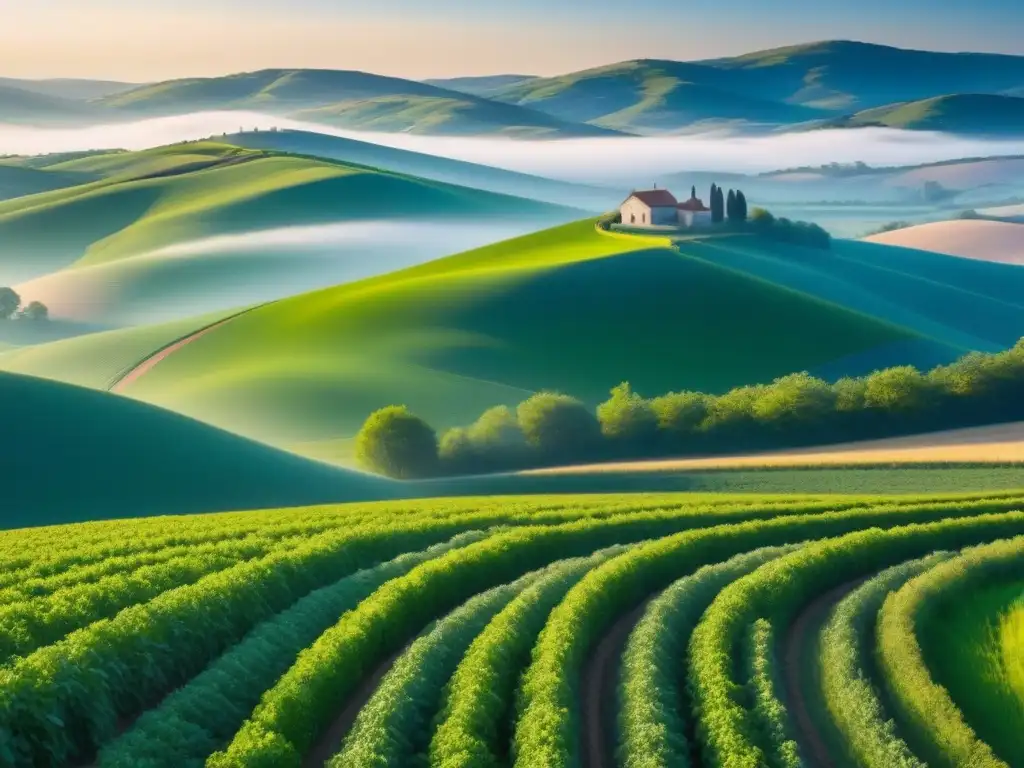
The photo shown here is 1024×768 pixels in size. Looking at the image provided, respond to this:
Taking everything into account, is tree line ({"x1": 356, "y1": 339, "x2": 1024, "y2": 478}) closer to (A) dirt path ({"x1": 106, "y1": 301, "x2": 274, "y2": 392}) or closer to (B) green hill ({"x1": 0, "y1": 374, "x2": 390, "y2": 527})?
(B) green hill ({"x1": 0, "y1": 374, "x2": 390, "y2": 527})

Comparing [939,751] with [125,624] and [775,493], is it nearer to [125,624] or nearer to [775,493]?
[125,624]

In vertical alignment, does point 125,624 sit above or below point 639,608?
above

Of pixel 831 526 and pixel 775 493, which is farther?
pixel 775 493

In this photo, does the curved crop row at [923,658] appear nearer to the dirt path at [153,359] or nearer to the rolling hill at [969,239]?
the dirt path at [153,359]

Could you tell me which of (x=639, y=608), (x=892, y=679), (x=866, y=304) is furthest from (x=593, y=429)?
(x=866, y=304)

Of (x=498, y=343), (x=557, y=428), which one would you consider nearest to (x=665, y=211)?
(x=498, y=343)

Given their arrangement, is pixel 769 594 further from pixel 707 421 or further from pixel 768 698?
pixel 707 421

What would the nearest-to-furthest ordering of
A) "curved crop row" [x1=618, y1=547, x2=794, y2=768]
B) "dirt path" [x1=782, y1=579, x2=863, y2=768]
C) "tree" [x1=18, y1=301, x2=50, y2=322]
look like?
"curved crop row" [x1=618, y1=547, x2=794, y2=768] < "dirt path" [x1=782, y1=579, x2=863, y2=768] < "tree" [x1=18, y1=301, x2=50, y2=322]

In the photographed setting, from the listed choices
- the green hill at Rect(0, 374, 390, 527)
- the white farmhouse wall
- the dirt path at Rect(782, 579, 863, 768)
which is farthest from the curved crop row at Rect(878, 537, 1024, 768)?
the white farmhouse wall

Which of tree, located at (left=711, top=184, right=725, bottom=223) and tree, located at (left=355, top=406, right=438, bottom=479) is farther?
tree, located at (left=711, top=184, right=725, bottom=223)
